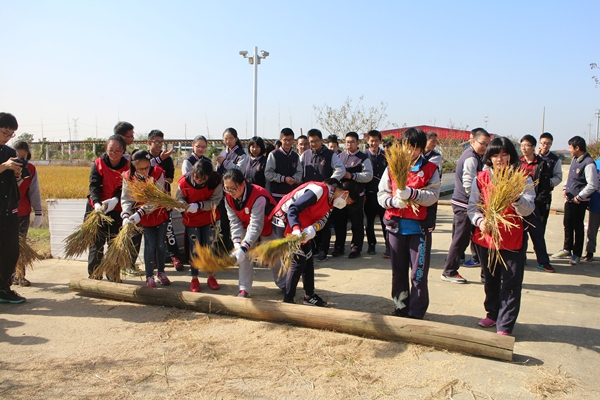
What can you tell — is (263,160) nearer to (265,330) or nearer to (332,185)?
(332,185)

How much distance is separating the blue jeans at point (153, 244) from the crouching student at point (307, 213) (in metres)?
1.46

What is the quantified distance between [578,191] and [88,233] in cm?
642

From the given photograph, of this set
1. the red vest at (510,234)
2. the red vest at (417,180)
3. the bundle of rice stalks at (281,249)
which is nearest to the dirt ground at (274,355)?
the bundle of rice stalks at (281,249)

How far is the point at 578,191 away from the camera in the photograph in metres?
6.34

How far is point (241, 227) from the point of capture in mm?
4570

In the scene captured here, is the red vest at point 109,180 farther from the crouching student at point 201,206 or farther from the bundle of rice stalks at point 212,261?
the bundle of rice stalks at point 212,261

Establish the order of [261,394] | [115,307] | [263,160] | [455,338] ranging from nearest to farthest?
1. [261,394]
2. [455,338]
3. [115,307]
4. [263,160]

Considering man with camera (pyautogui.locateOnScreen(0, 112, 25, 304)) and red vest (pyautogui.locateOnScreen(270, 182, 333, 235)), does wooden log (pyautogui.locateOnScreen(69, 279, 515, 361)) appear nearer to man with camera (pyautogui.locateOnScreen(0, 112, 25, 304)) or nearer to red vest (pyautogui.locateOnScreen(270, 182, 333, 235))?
man with camera (pyautogui.locateOnScreen(0, 112, 25, 304))

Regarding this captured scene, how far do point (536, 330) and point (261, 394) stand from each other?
2.47 metres

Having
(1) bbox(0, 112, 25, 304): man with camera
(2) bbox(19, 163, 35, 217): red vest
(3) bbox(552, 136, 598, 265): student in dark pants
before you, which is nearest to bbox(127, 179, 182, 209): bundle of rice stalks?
(1) bbox(0, 112, 25, 304): man with camera

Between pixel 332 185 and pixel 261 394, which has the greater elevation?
pixel 332 185

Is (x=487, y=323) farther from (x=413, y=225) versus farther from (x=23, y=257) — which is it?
(x=23, y=257)

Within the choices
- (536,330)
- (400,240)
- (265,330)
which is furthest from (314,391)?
(536,330)

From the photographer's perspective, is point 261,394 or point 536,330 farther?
point 536,330
